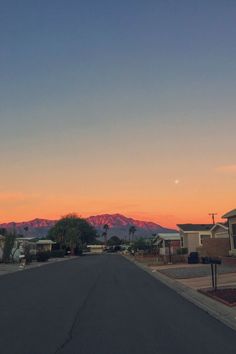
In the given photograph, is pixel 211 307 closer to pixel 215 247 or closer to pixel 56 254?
pixel 215 247

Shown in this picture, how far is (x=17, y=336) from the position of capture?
1012cm

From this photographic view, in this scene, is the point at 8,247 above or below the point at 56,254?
below

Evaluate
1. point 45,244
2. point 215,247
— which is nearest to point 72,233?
point 45,244

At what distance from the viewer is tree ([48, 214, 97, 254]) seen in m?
121

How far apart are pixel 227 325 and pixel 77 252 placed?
365ft

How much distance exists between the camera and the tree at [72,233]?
12069 centimetres

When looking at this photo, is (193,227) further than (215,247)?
Yes

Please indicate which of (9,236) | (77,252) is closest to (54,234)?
(77,252)

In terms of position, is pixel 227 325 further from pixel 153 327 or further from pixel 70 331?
pixel 70 331

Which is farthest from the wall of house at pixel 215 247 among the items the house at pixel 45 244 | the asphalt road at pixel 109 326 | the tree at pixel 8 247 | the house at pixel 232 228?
the house at pixel 45 244

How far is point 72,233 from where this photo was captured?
→ 120 metres

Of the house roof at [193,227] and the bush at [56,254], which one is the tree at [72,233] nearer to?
the bush at [56,254]

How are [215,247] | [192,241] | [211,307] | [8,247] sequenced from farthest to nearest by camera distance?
[192,241], [8,247], [215,247], [211,307]

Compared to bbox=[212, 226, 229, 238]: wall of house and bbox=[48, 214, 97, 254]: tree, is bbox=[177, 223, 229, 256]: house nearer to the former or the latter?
bbox=[212, 226, 229, 238]: wall of house
